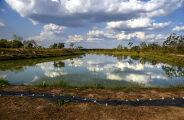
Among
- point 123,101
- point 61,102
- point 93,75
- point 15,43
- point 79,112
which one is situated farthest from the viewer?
point 15,43

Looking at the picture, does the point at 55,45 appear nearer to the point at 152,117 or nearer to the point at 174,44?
the point at 174,44

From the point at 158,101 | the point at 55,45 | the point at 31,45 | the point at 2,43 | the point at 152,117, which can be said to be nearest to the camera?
the point at 152,117

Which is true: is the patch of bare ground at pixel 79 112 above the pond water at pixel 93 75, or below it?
above

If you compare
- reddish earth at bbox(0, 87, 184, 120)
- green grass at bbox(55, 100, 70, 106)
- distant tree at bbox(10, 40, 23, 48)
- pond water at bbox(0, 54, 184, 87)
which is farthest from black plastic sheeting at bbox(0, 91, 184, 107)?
distant tree at bbox(10, 40, 23, 48)

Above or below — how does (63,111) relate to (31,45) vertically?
below

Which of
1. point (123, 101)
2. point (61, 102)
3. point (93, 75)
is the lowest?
point (93, 75)

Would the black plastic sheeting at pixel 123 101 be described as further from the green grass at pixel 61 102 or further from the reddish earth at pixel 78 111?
the reddish earth at pixel 78 111

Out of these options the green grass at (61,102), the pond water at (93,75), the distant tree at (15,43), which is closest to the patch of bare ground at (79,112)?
the green grass at (61,102)

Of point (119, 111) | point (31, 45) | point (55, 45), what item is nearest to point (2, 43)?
point (31, 45)

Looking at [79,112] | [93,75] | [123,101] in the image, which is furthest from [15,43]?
[123,101]

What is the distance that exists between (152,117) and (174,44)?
69238 mm

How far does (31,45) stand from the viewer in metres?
85.3

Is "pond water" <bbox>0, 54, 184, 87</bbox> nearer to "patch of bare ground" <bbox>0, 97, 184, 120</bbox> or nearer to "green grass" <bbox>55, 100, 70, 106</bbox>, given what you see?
"green grass" <bbox>55, 100, 70, 106</bbox>

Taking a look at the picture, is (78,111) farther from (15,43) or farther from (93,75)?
(15,43)
